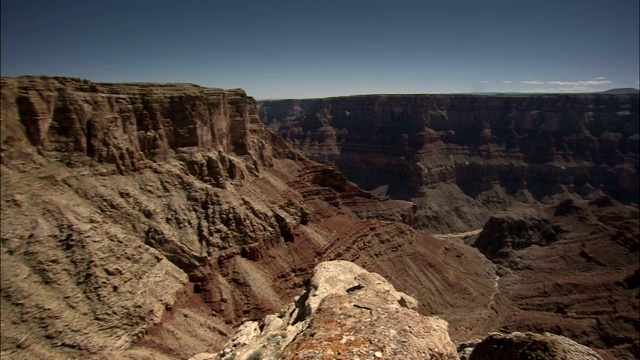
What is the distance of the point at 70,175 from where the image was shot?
3509 cm

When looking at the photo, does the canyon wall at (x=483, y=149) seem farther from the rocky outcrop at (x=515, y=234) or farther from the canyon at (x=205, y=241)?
the canyon at (x=205, y=241)

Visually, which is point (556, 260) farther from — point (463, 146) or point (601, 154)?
point (601, 154)

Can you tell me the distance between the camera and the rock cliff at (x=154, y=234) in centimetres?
2897

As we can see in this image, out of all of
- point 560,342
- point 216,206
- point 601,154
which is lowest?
point 601,154

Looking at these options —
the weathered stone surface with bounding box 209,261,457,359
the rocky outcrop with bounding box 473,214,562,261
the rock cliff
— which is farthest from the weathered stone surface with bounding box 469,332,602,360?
the rocky outcrop with bounding box 473,214,562,261

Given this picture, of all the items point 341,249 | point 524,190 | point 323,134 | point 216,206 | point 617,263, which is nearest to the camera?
point 216,206

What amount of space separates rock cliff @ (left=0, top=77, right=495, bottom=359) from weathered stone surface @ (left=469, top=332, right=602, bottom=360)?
23.0 metres

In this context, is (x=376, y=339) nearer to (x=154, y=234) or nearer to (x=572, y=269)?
(x=154, y=234)

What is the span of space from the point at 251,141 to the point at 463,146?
295 feet

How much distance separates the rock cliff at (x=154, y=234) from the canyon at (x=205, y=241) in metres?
0.13

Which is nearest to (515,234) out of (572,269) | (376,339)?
(572,269)

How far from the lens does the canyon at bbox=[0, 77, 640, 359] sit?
97.4 feet

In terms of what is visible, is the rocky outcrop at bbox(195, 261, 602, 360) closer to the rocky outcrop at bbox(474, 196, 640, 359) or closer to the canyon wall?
the rocky outcrop at bbox(474, 196, 640, 359)

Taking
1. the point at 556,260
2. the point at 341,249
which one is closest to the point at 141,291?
the point at 341,249
